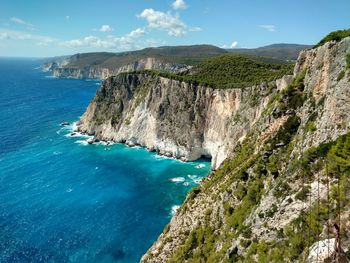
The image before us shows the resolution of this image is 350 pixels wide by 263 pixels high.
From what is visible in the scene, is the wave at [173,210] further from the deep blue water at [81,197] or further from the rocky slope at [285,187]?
the rocky slope at [285,187]

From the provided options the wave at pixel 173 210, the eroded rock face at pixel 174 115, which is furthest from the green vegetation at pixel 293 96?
the wave at pixel 173 210

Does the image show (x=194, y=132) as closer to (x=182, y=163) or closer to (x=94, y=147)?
(x=182, y=163)

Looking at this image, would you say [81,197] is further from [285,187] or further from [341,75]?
[341,75]

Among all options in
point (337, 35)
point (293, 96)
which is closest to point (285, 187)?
point (293, 96)

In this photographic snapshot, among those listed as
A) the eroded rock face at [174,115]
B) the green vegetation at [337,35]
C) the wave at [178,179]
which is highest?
the green vegetation at [337,35]

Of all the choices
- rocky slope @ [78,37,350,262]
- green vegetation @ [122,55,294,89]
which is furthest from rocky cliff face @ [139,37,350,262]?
green vegetation @ [122,55,294,89]

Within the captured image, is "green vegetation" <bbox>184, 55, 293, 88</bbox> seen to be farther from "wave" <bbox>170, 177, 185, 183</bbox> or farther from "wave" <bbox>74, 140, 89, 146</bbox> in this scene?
"wave" <bbox>74, 140, 89, 146</bbox>

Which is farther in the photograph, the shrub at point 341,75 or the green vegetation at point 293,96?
the green vegetation at point 293,96
